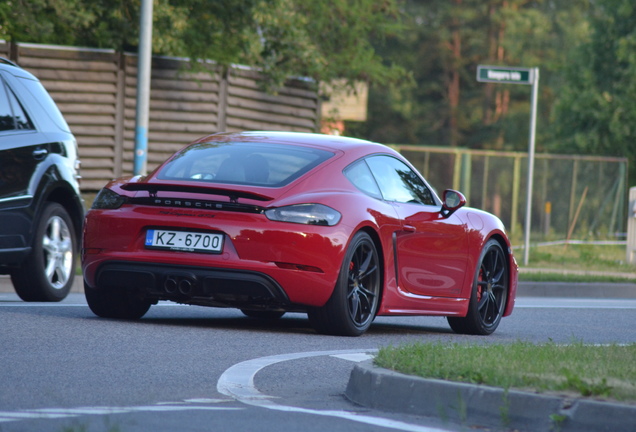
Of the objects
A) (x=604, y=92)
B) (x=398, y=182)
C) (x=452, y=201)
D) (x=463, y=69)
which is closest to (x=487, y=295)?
(x=452, y=201)

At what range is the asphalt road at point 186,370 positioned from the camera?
528 cm

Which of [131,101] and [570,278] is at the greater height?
[131,101]

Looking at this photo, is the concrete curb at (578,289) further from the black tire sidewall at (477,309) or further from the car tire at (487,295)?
the black tire sidewall at (477,309)

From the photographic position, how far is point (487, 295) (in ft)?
34.2

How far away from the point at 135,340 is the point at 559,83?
187 ft

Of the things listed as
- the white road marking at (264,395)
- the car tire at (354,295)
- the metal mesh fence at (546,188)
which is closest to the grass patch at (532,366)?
the white road marking at (264,395)

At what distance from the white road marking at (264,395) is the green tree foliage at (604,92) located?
32.4m

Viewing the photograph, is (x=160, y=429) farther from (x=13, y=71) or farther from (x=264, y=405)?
(x=13, y=71)

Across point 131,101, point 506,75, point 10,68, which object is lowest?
point 131,101

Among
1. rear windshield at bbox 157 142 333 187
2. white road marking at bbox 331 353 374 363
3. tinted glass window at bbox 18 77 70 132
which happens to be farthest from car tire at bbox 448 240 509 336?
tinted glass window at bbox 18 77 70 132

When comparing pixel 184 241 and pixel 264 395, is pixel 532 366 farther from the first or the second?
pixel 184 241

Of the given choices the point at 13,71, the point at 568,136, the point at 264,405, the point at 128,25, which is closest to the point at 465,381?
the point at 264,405

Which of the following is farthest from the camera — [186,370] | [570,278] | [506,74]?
[506,74]

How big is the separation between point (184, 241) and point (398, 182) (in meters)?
2.03
